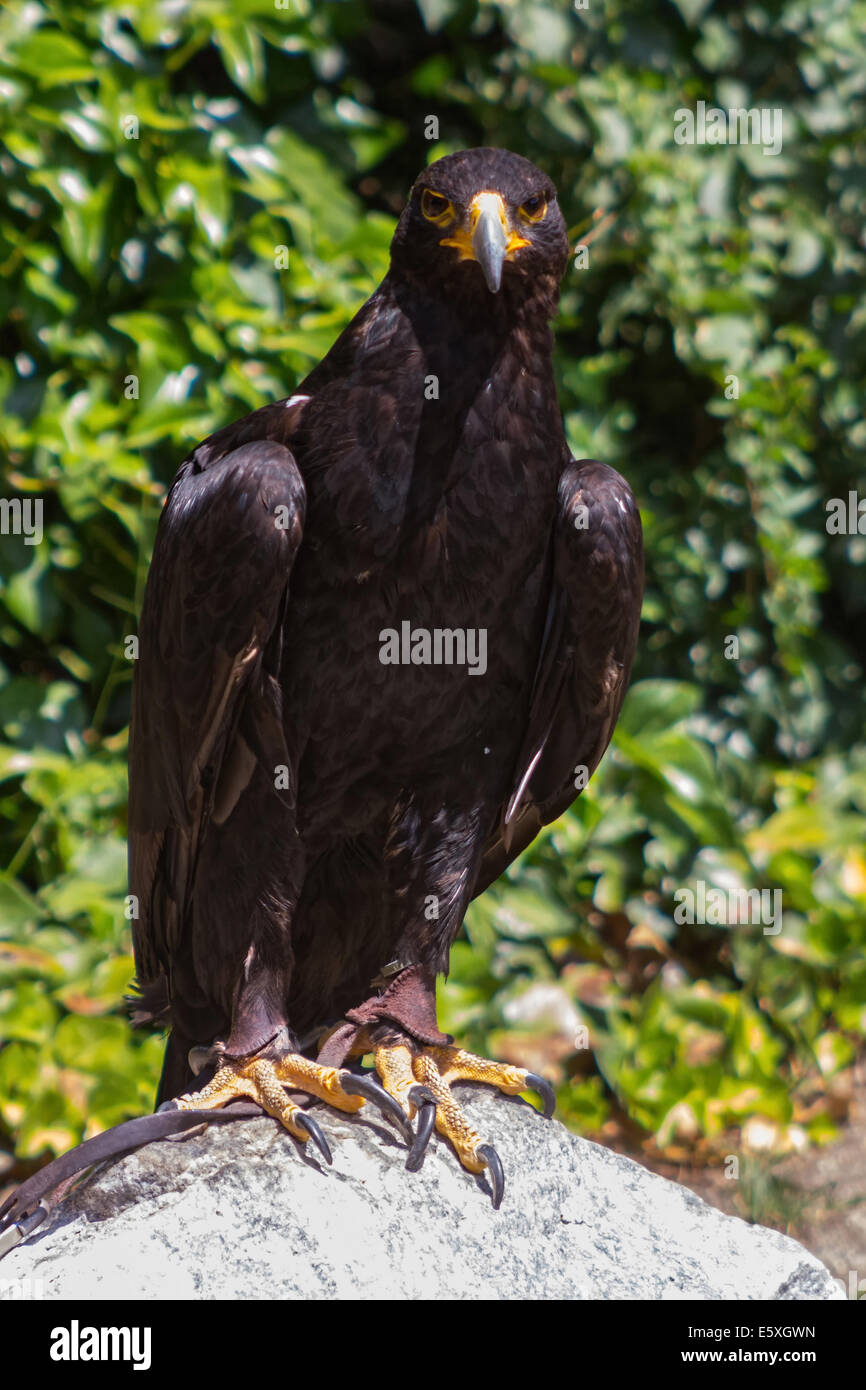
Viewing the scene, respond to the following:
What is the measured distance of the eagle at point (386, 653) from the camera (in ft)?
7.29

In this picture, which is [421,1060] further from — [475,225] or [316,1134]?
[475,225]

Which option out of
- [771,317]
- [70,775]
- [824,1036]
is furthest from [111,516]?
[824,1036]

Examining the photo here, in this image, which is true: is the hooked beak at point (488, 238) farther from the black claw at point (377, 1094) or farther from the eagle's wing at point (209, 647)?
the black claw at point (377, 1094)

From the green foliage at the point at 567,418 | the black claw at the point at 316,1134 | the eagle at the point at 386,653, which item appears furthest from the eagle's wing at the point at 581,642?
the green foliage at the point at 567,418

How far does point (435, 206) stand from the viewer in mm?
2197

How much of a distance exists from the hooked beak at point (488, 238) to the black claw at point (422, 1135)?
125 cm

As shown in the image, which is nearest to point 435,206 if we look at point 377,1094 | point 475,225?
point 475,225

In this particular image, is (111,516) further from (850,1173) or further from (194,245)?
(850,1173)

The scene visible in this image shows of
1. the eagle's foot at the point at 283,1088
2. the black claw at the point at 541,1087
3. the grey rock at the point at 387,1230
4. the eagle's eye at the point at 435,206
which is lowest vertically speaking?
the grey rock at the point at 387,1230

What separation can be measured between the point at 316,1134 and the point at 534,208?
4.73 ft

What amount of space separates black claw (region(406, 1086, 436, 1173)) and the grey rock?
0.02 metres

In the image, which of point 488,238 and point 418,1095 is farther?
point 418,1095

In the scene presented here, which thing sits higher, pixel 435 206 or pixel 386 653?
pixel 435 206

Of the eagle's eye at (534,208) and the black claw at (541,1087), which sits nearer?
the eagle's eye at (534,208)
